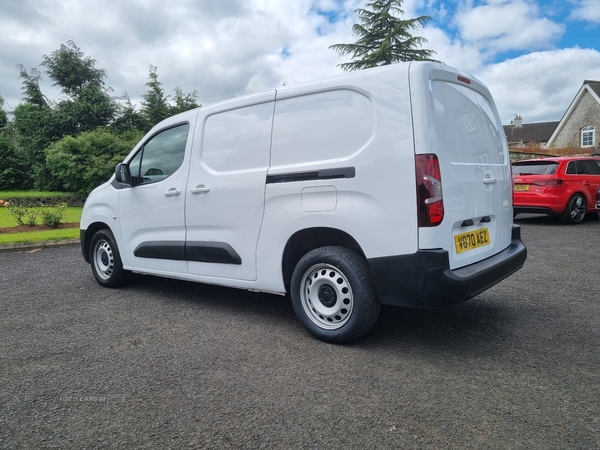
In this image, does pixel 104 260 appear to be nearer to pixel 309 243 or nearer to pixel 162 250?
pixel 162 250

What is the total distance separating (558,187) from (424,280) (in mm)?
8763

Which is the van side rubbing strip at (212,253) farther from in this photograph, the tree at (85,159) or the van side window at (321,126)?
the tree at (85,159)

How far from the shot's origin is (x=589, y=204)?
1029 centimetres

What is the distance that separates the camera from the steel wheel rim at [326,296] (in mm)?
3207

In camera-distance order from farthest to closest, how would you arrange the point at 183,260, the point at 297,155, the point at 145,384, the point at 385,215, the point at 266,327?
the point at 183,260, the point at 266,327, the point at 297,155, the point at 385,215, the point at 145,384

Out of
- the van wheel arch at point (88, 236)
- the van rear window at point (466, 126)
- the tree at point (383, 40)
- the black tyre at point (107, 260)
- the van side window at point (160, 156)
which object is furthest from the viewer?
the tree at point (383, 40)

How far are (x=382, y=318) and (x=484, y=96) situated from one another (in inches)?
86.5

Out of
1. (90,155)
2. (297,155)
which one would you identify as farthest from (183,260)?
(90,155)

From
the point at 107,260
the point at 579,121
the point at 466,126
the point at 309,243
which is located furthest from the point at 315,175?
the point at 579,121

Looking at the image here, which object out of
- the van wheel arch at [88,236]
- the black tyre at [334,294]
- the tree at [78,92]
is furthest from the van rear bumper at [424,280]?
the tree at [78,92]

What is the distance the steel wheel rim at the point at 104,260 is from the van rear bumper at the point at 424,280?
11.9ft

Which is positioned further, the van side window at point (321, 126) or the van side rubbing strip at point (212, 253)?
the van side rubbing strip at point (212, 253)

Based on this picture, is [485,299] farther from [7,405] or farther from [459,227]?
[7,405]

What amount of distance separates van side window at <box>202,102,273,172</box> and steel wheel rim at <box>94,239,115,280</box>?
2.07 meters
